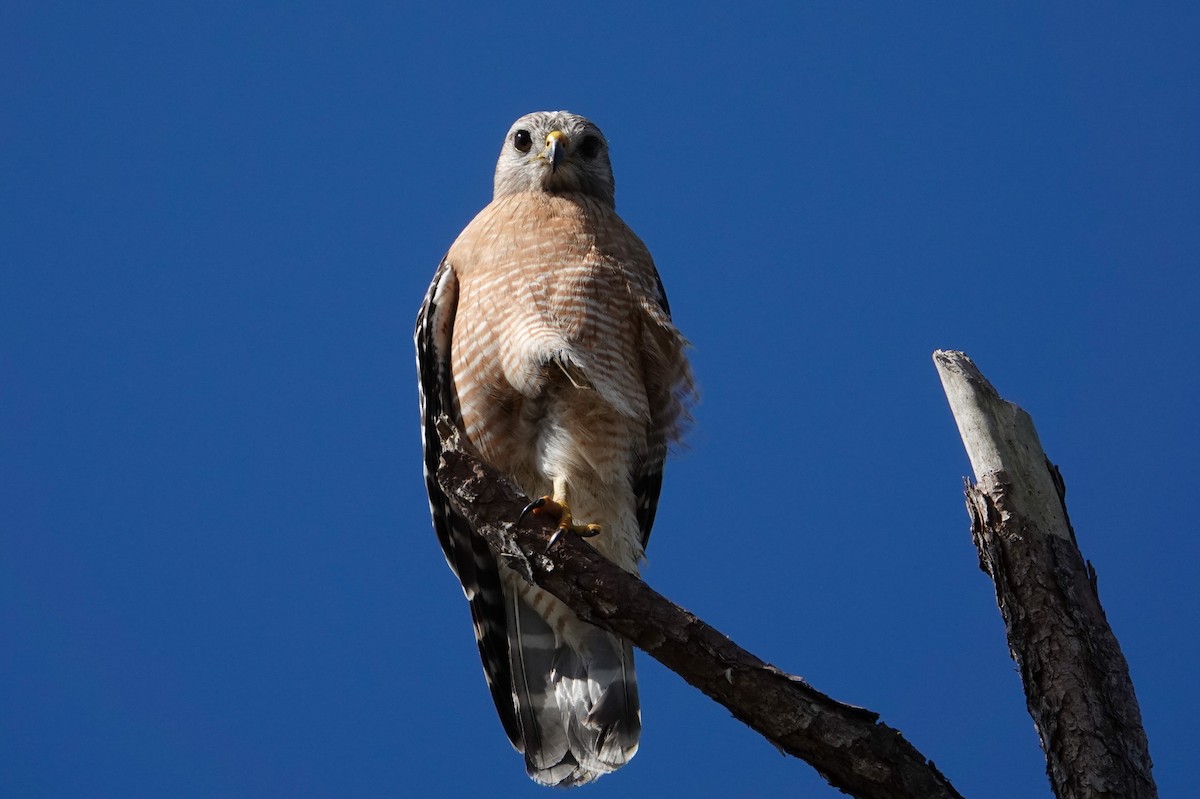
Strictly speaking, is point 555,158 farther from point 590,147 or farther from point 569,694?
point 569,694

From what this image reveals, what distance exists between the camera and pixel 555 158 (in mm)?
5699

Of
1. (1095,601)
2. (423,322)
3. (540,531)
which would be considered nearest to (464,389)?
(423,322)

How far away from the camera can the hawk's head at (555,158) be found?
18.9 ft

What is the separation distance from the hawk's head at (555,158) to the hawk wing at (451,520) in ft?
2.89

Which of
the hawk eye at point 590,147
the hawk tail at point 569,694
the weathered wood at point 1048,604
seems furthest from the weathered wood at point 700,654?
the hawk eye at point 590,147

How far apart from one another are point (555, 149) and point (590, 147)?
375 mm

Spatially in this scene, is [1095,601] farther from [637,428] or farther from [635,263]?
[635,263]

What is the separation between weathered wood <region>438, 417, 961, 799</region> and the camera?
324 cm

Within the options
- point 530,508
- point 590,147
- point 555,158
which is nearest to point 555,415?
point 530,508

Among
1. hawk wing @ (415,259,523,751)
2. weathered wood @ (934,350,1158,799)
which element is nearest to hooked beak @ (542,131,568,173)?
hawk wing @ (415,259,523,751)

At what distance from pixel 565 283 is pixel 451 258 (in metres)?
0.65

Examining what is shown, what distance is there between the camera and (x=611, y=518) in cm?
502

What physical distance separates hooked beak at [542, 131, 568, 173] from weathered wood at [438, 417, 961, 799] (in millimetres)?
2134

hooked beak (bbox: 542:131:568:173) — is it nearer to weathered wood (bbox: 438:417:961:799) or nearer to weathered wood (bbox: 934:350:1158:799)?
weathered wood (bbox: 438:417:961:799)
